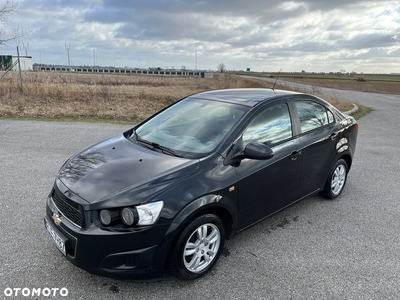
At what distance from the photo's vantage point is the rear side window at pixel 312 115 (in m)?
3.66

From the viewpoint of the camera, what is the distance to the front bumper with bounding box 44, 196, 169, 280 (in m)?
2.23

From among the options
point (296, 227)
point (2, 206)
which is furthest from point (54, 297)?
point (296, 227)

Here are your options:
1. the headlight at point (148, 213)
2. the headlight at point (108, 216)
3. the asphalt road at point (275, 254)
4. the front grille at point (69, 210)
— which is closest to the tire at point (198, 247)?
the asphalt road at point (275, 254)

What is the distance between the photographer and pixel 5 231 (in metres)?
3.23

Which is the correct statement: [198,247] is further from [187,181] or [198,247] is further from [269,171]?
[269,171]

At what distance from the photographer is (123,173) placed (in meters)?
2.57

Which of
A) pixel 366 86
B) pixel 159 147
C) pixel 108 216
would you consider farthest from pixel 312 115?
pixel 366 86

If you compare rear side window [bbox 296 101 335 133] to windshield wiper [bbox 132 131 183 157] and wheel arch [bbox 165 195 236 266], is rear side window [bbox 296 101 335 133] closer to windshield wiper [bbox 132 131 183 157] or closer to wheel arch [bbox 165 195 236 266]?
wheel arch [bbox 165 195 236 266]

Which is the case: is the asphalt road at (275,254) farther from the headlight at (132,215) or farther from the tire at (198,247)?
the headlight at (132,215)

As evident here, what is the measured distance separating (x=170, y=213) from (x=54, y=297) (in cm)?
114

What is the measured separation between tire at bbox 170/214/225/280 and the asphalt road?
0.12 metres

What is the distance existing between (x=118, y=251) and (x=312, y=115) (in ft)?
9.46

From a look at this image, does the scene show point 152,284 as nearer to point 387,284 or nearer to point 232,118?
point 232,118

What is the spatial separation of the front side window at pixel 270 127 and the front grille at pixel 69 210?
1629 millimetres
